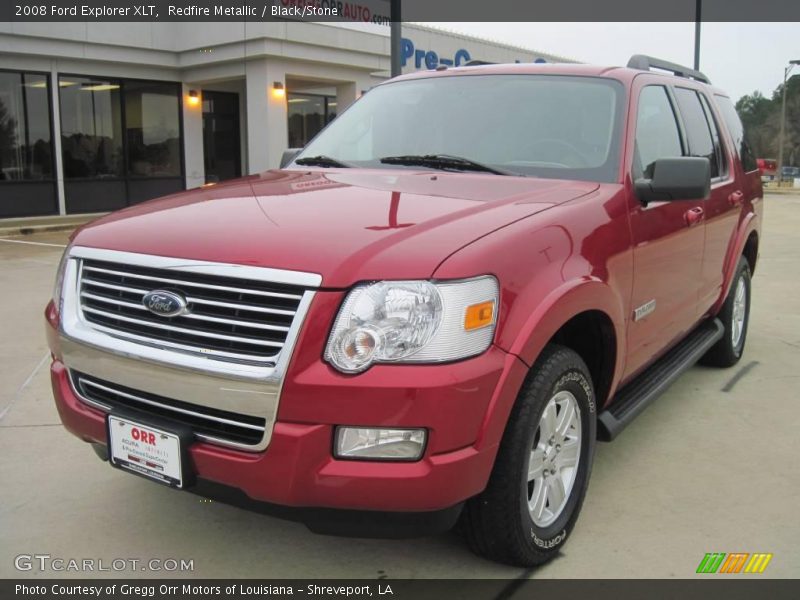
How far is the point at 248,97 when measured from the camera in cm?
1595

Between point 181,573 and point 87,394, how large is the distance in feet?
2.43

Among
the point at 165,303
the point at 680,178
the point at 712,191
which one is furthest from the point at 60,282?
the point at 712,191

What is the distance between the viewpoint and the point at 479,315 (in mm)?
2303

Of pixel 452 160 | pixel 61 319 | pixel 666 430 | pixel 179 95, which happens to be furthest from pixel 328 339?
pixel 179 95

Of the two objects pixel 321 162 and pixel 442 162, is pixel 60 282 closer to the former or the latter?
pixel 321 162

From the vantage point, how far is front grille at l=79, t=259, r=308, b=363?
7.48 feet

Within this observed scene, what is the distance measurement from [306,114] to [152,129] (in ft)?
12.7

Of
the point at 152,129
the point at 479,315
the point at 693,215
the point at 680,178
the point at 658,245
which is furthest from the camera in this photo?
the point at 152,129

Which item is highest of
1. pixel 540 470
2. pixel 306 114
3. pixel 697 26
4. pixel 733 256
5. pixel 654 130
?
pixel 697 26

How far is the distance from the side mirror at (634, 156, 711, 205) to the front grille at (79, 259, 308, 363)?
1794mm

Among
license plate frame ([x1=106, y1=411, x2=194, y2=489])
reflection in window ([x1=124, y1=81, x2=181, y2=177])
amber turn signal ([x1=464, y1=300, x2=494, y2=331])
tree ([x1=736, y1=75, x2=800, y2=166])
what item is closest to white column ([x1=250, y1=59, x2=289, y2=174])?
reflection in window ([x1=124, y1=81, x2=181, y2=177])

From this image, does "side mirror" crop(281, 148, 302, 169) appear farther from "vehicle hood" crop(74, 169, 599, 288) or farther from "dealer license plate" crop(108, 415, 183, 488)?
"dealer license plate" crop(108, 415, 183, 488)

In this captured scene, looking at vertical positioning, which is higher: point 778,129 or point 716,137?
point 778,129

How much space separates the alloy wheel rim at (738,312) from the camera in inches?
205
